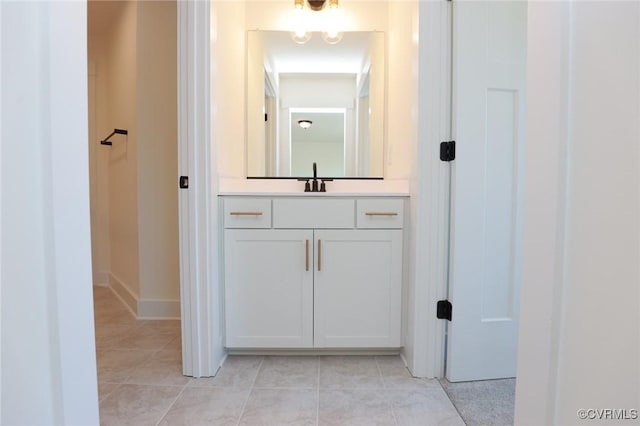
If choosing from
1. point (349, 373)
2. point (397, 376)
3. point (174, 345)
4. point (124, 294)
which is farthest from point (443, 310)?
point (124, 294)

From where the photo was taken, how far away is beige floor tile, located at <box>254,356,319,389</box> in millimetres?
1500

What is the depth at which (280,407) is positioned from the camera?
1.33 meters

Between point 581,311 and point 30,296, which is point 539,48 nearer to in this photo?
point 581,311

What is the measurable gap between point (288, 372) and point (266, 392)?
19 centimetres

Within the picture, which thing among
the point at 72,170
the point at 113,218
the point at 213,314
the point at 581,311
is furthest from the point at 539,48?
the point at 113,218

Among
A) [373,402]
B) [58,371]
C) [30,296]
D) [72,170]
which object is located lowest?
[373,402]

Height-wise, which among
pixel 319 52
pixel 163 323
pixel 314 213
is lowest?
pixel 163 323

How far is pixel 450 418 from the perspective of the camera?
1.27 meters

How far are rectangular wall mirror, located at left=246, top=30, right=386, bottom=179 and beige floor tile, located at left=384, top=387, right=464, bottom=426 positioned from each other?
132cm

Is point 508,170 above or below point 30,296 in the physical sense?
above

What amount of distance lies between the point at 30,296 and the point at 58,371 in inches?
6.3

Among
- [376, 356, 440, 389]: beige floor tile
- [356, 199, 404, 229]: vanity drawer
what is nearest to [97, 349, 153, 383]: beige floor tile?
[376, 356, 440, 389]: beige floor tile

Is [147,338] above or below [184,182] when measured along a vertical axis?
below

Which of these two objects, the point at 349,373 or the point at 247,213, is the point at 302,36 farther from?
the point at 349,373
